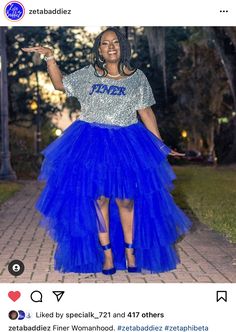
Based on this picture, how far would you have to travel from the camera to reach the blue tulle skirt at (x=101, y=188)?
532 cm

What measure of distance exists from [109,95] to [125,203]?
88cm

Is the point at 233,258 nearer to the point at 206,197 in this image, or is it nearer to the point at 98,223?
the point at 98,223

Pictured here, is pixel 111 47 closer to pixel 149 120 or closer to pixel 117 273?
pixel 149 120

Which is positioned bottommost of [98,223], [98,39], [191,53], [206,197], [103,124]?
[206,197]

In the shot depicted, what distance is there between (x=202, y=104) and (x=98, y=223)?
123 feet

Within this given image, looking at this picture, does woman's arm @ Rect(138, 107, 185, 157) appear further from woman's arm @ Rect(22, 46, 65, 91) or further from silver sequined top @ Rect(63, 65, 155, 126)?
woman's arm @ Rect(22, 46, 65, 91)

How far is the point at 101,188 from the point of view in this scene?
5289 mm

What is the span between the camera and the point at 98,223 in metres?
5.53

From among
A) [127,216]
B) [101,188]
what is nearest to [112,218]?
[127,216]
